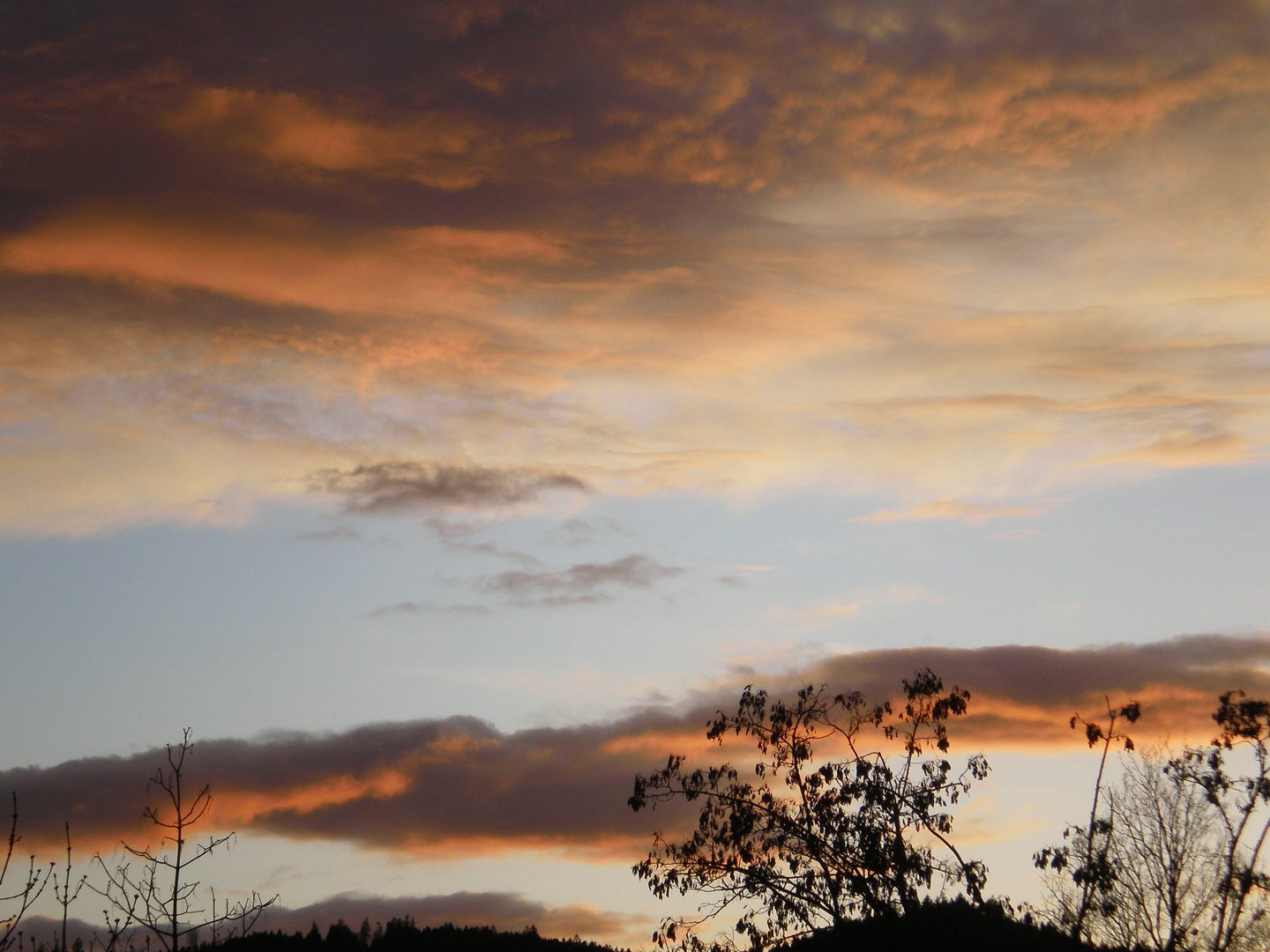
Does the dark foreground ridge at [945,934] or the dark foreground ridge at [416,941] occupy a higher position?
the dark foreground ridge at [945,934]

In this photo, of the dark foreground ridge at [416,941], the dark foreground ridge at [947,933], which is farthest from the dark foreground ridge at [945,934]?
the dark foreground ridge at [416,941]

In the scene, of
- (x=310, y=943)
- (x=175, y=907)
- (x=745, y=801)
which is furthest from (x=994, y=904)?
(x=310, y=943)

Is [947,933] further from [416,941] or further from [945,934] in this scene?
[416,941]

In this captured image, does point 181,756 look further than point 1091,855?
No

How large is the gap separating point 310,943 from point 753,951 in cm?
4616

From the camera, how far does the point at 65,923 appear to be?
13.0m

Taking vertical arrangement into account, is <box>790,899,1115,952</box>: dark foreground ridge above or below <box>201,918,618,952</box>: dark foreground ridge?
above

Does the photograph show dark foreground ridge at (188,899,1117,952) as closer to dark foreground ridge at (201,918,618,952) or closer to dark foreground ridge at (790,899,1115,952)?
dark foreground ridge at (790,899,1115,952)

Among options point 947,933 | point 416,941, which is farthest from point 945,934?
point 416,941

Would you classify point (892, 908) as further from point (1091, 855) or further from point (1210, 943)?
point (1210, 943)

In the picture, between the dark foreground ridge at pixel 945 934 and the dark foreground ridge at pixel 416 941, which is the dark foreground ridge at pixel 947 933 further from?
the dark foreground ridge at pixel 416 941

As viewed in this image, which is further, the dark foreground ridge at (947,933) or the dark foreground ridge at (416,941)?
the dark foreground ridge at (416,941)

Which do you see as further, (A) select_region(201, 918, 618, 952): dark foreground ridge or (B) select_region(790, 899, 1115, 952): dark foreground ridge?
(A) select_region(201, 918, 618, 952): dark foreground ridge

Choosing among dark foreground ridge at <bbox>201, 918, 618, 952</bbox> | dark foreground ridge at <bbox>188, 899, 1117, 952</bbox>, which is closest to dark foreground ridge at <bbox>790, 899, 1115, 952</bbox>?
Answer: dark foreground ridge at <bbox>188, 899, 1117, 952</bbox>
